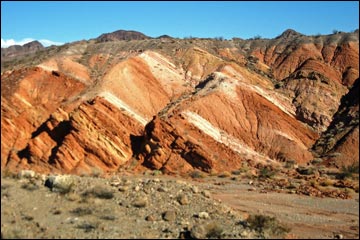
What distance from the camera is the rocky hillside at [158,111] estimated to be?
2545 centimetres

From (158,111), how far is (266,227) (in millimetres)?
Answer: 21584

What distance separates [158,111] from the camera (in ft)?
111

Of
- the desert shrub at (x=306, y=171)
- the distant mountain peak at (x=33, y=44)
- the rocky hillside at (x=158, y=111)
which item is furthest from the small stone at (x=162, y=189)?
the distant mountain peak at (x=33, y=44)

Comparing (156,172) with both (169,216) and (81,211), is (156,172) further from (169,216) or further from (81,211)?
(81,211)

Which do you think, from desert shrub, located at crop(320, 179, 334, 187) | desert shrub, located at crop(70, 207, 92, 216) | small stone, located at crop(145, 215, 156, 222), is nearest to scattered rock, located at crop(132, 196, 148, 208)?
small stone, located at crop(145, 215, 156, 222)

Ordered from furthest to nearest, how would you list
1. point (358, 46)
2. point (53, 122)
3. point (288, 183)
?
1. point (358, 46)
2. point (53, 122)
3. point (288, 183)

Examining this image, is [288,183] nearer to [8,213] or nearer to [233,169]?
[233,169]

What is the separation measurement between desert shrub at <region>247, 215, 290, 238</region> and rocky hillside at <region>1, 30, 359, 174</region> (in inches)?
380

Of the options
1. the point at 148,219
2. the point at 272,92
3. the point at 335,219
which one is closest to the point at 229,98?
the point at 272,92

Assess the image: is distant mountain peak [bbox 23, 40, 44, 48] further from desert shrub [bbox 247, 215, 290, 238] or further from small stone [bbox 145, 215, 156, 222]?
desert shrub [bbox 247, 215, 290, 238]

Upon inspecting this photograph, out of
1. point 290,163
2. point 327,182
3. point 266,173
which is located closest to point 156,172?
point 266,173

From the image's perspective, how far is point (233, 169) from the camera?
90.6 ft

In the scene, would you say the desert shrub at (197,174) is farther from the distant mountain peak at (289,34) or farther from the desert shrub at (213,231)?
the distant mountain peak at (289,34)

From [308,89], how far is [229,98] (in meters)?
10.5
